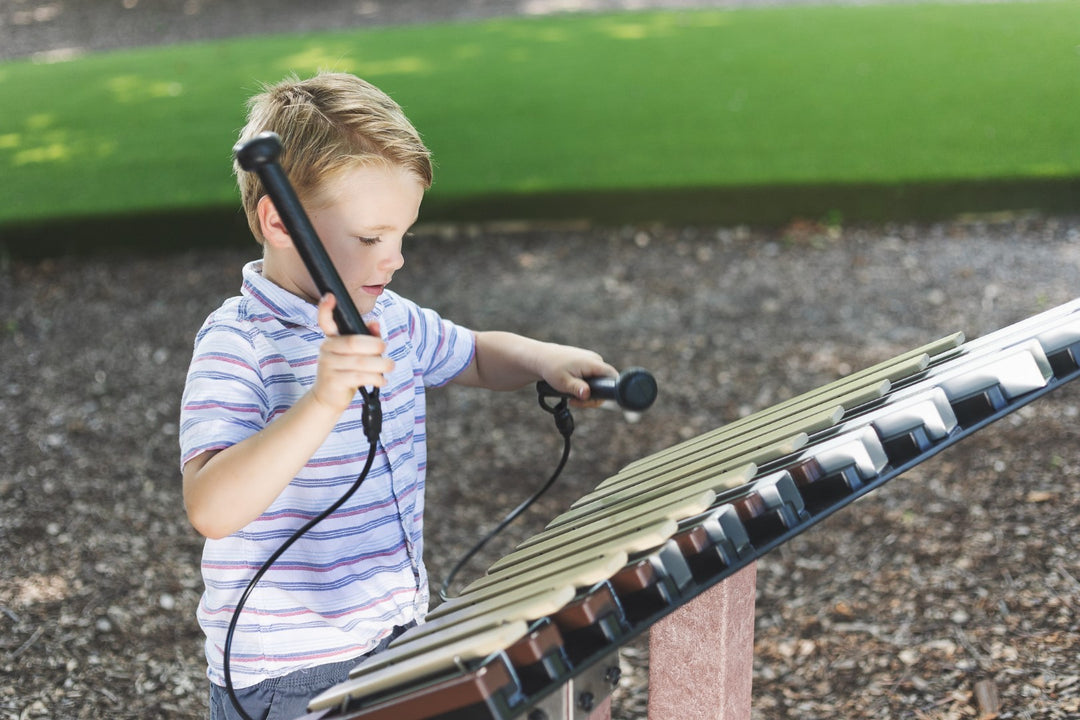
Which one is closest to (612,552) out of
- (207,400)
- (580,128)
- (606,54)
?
(207,400)

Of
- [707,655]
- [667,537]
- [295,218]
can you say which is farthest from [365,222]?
[707,655]

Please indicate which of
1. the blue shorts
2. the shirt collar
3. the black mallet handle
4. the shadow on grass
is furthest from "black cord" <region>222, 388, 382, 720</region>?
the shadow on grass

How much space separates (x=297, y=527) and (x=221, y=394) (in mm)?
321

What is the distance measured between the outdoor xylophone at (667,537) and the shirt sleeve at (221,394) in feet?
1.50

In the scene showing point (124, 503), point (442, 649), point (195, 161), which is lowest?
point (124, 503)

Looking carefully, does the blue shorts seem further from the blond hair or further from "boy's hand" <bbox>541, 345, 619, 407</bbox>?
the blond hair

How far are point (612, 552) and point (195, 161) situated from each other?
749 cm

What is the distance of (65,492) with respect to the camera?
4.59 metres

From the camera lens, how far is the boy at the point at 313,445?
1809 mm

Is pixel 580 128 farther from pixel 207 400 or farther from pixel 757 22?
pixel 207 400

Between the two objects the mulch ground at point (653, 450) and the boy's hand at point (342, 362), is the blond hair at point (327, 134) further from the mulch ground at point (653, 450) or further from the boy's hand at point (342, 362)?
the mulch ground at point (653, 450)

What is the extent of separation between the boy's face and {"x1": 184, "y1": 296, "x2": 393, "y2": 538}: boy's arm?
31 centimetres

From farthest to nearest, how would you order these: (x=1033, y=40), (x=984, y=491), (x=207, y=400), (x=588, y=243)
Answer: (x=1033, y=40), (x=588, y=243), (x=984, y=491), (x=207, y=400)

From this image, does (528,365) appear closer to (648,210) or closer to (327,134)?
(327,134)
